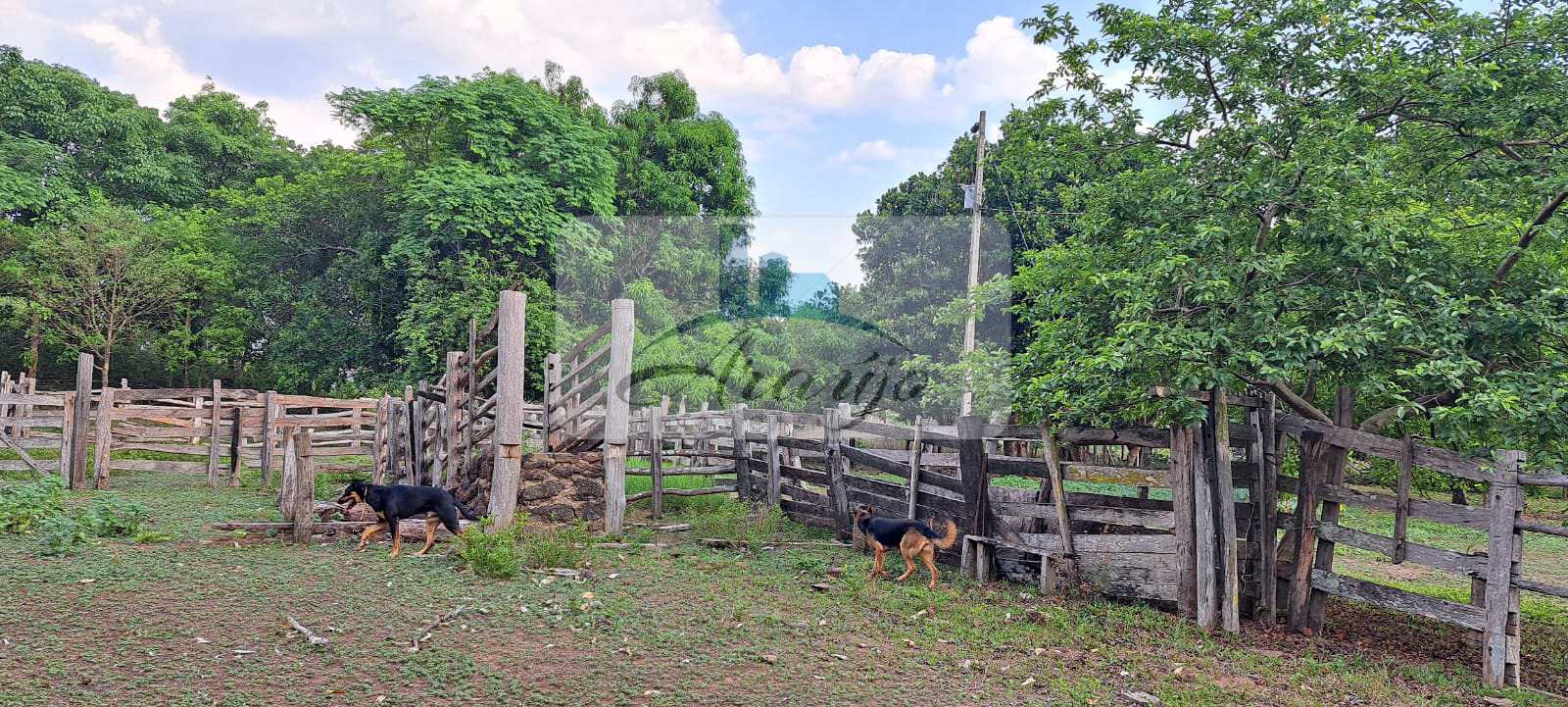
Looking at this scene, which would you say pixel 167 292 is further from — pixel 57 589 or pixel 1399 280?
pixel 1399 280

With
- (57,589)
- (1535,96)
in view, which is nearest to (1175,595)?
(1535,96)

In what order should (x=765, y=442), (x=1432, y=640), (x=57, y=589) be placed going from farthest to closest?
(x=765, y=442)
(x=1432, y=640)
(x=57, y=589)

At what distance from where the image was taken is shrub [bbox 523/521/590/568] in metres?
8.42

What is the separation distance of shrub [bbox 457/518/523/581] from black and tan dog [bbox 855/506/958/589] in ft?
10.7

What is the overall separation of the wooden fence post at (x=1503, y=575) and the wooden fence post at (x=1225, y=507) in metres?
1.56

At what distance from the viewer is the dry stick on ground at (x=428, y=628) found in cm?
593

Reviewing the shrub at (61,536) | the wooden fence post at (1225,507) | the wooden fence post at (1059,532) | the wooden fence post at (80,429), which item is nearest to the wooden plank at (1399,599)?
the wooden fence post at (1225,507)

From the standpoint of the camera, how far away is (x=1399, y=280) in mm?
6148

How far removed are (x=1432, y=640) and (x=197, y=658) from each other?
350 inches

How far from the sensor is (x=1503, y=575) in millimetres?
5801

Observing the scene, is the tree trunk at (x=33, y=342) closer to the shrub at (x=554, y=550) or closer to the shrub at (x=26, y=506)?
the shrub at (x=26, y=506)

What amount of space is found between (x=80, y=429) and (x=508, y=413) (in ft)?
27.4

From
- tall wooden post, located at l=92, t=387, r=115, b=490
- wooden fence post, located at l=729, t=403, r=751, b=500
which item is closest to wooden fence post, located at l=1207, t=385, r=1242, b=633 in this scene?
wooden fence post, located at l=729, t=403, r=751, b=500

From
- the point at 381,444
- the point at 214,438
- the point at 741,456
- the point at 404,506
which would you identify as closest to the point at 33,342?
the point at 214,438
